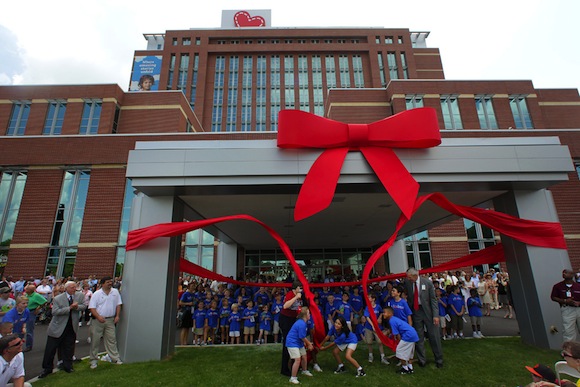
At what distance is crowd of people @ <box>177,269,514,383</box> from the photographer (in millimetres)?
6215

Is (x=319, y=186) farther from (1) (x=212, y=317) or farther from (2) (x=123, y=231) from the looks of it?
(2) (x=123, y=231)

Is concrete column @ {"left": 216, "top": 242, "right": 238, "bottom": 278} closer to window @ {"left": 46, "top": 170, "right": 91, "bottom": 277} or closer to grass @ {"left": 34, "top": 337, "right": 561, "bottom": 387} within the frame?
grass @ {"left": 34, "top": 337, "right": 561, "bottom": 387}

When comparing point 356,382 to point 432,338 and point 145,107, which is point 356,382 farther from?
point 145,107

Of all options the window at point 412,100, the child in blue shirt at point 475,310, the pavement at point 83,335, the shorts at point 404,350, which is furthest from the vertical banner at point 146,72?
the shorts at point 404,350

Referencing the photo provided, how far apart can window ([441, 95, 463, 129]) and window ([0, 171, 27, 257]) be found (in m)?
31.6

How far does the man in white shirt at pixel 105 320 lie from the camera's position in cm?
662

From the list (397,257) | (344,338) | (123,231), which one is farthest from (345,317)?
(123,231)

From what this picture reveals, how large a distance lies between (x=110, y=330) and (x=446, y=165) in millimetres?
8430

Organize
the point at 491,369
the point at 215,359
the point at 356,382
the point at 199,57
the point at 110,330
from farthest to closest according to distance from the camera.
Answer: the point at 199,57, the point at 215,359, the point at 110,330, the point at 491,369, the point at 356,382

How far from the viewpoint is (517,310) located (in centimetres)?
812

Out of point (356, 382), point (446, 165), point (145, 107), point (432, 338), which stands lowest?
point (356, 382)

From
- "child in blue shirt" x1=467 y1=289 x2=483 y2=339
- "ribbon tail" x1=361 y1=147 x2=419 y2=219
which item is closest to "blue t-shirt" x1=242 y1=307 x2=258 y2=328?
"ribbon tail" x1=361 y1=147 x2=419 y2=219

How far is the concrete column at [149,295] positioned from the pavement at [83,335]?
4.93ft

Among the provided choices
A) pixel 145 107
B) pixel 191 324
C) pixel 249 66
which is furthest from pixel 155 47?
pixel 191 324
